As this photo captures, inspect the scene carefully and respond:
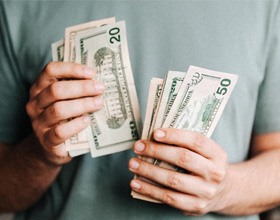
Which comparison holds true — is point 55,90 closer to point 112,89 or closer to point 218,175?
point 112,89

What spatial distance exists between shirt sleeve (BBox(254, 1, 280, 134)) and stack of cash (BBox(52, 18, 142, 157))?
0.33 meters

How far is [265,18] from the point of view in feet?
3.81

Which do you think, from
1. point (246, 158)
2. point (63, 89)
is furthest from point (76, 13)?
point (246, 158)

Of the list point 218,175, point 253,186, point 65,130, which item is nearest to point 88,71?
point 65,130

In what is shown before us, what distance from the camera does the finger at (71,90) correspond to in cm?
104

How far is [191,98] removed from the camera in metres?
1.09

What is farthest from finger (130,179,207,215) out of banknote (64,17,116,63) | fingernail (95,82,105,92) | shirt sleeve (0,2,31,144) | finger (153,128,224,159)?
shirt sleeve (0,2,31,144)

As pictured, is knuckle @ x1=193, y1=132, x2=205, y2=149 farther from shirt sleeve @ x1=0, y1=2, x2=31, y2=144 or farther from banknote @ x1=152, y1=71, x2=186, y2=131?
shirt sleeve @ x1=0, y1=2, x2=31, y2=144

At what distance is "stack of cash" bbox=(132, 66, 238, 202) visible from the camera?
1074mm

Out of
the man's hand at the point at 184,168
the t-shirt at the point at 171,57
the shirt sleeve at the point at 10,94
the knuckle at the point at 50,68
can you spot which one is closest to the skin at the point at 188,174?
the man's hand at the point at 184,168

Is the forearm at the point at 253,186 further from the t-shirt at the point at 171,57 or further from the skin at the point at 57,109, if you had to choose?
the skin at the point at 57,109

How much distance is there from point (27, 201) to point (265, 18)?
2.68 ft

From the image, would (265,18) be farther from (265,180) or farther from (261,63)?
(265,180)

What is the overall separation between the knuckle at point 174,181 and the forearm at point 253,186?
152 millimetres
